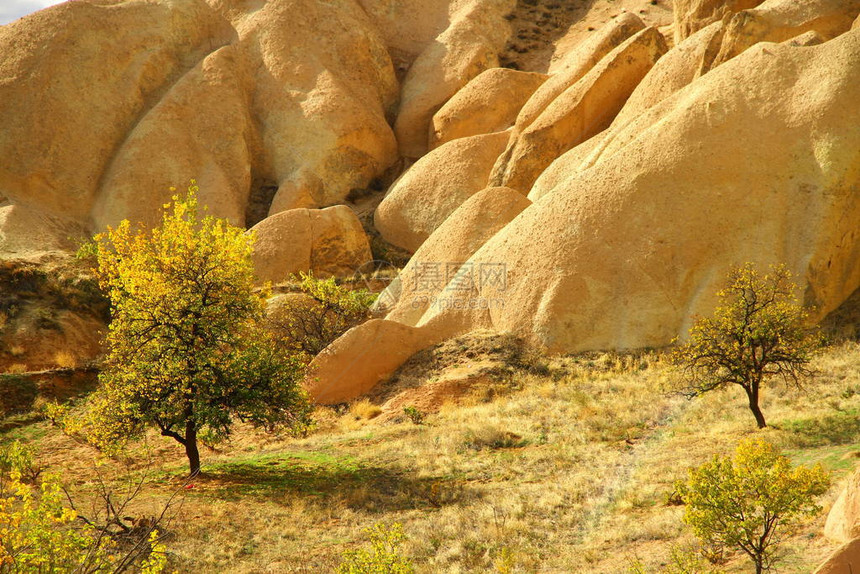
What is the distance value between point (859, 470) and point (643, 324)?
11.8 metres

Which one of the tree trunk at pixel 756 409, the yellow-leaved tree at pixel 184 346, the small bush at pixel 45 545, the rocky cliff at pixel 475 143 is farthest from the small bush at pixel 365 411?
the small bush at pixel 45 545

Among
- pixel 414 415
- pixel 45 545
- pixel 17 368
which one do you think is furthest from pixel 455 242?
pixel 45 545

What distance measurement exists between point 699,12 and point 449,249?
13055mm

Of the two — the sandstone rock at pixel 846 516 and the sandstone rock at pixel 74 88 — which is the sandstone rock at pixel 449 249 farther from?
the sandstone rock at pixel 74 88

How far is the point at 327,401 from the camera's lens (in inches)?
784

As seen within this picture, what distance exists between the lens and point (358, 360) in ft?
66.5

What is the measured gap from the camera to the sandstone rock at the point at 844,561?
640 centimetres

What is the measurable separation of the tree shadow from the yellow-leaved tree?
3.10ft

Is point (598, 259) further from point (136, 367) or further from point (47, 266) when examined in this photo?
point (47, 266)

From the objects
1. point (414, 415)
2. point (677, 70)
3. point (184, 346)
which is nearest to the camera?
point (184, 346)

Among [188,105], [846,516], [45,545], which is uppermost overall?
[188,105]

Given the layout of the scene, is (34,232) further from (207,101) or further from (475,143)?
(475,143)

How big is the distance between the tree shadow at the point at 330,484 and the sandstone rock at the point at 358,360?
Answer: 14.3ft

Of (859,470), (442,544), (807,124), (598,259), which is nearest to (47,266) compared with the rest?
(598,259)
